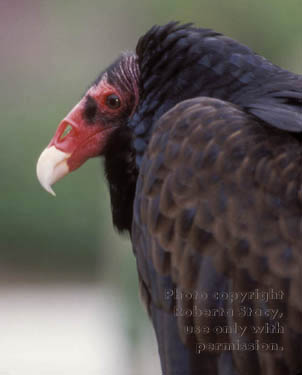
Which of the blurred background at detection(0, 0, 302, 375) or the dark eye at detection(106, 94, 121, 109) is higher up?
the dark eye at detection(106, 94, 121, 109)

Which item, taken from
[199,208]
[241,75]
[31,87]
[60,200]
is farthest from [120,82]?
[60,200]

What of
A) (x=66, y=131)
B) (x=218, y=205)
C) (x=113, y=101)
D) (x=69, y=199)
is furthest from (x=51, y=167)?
(x=69, y=199)

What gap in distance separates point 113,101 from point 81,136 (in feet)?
0.49

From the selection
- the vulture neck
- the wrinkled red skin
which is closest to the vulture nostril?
the wrinkled red skin

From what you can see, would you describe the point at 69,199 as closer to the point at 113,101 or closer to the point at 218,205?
the point at 113,101

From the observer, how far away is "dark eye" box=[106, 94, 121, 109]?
207 centimetres

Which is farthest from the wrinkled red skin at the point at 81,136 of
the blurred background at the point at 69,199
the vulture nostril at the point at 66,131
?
the blurred background at the point at 69,199

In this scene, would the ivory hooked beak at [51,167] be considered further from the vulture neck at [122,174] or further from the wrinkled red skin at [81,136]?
the vulture neck at [122,174]

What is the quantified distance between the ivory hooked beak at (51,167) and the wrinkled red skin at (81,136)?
0.02 m

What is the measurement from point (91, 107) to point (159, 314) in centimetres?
68

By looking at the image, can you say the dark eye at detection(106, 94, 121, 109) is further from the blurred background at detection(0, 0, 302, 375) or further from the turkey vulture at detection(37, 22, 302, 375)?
the blurred background at detection(0, 0, 302, 375)

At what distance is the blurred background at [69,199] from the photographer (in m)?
3.21

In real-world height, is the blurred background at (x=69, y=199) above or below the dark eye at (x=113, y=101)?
below

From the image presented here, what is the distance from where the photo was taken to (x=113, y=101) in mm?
2080
